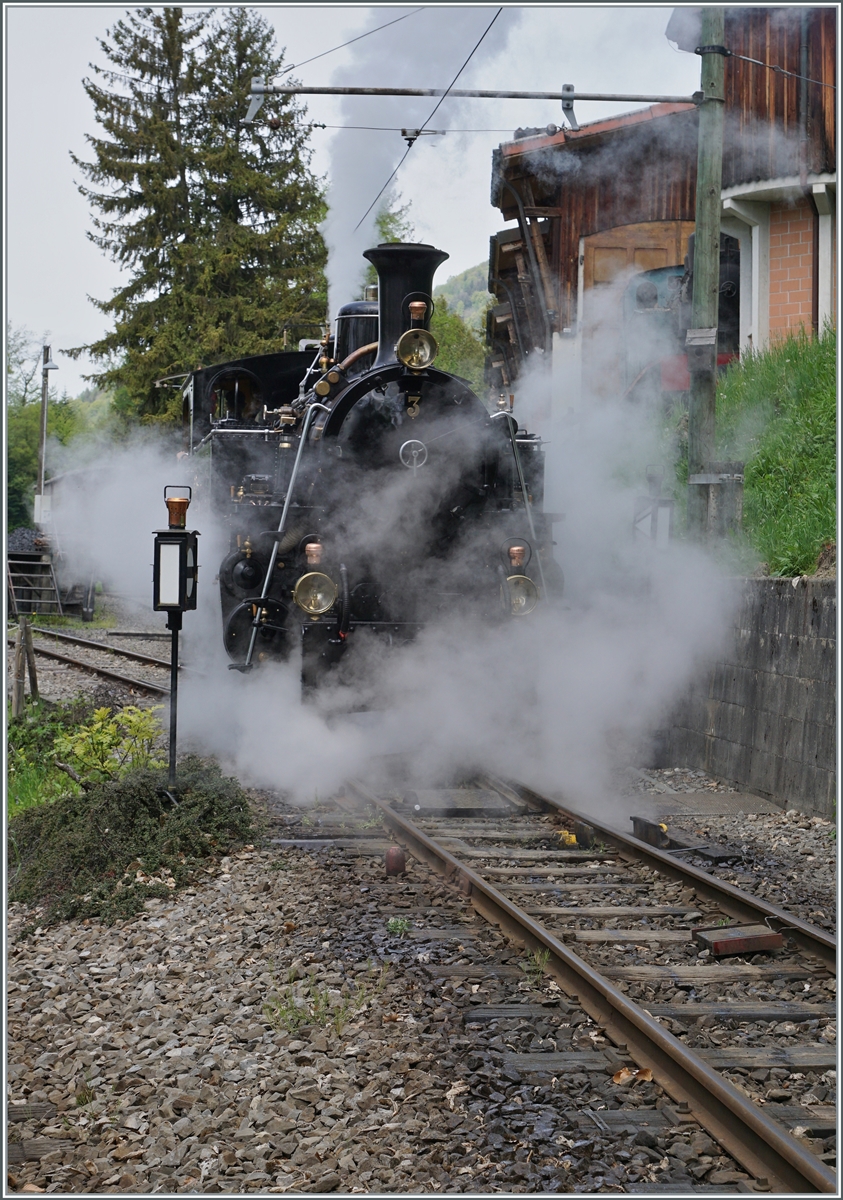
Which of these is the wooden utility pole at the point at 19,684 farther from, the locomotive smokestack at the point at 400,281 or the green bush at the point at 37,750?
the locomotive smokestack at the point at 400,281

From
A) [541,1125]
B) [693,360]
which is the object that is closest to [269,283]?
[693,360]

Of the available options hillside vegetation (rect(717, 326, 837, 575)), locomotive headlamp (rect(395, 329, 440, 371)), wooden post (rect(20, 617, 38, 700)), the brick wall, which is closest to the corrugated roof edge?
the brick wall

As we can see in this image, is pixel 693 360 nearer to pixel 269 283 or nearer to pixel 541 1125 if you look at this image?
pixel 541 1125

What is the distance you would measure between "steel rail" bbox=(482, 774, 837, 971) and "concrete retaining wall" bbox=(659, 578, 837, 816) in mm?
1371

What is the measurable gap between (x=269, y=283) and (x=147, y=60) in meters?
5.43

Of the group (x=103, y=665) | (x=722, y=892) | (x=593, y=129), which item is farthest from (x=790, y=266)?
(x=103, y=665)

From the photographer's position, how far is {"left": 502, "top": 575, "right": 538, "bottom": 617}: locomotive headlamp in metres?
7.90

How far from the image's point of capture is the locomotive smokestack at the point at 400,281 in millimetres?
7957

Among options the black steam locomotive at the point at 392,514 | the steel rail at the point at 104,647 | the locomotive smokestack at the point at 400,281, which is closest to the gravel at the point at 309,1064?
the black steam locomotive at the point at 392,514

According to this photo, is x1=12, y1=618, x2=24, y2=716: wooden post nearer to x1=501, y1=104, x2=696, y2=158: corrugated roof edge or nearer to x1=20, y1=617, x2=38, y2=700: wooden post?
x1=20, y1=617, x2=38, y2=700: wooden post

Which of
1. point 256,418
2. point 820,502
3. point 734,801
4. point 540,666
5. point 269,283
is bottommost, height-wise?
point 734,801

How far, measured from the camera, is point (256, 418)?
10031 millimetres

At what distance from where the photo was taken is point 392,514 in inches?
318

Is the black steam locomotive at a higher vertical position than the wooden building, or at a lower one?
lower
